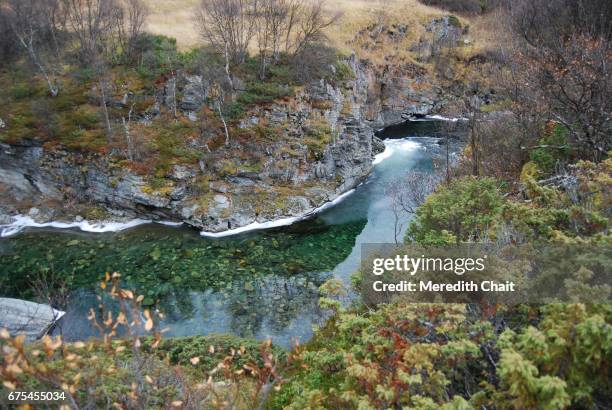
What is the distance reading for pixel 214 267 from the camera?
83.3 feet

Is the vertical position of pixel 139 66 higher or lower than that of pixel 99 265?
higher

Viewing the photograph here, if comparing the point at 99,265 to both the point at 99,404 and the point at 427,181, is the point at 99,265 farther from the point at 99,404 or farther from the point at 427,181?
the point at 427,181

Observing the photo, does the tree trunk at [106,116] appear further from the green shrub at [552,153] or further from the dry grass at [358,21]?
the green shrub at [552,153]

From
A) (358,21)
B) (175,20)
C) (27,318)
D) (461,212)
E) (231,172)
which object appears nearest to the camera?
(461,212)

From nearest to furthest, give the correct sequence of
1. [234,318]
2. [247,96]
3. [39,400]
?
[39,400] < [234,318] < [247,96]

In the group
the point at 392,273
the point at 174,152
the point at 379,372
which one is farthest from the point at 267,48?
the point at 379,372

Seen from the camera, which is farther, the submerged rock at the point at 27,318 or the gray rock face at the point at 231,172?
the gray rock face at the point at 231,172

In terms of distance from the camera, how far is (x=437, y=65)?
194ft

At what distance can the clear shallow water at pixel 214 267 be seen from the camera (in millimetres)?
20922

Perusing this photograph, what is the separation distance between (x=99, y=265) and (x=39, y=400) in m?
19.7

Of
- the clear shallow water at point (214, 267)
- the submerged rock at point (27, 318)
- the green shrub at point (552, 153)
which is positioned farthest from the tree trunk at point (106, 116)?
the green shrub at point (552, 153)

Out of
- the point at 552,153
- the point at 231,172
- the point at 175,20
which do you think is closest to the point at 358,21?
the point at 175,20

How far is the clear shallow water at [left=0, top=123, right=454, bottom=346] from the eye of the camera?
20.9 metres

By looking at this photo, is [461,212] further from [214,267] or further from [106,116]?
[106,116]
